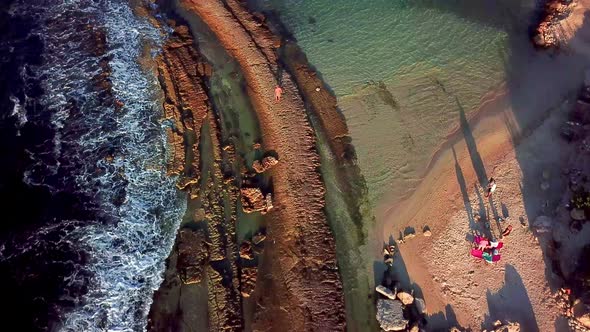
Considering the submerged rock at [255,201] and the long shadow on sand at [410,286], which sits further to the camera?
the submerged rock at [255,201]

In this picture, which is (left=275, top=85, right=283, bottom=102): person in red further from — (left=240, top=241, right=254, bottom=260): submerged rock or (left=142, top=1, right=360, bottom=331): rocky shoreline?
(left=240, top=241, right=254, bottom=260): submerged rock

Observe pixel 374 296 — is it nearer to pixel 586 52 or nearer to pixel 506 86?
pixel 506 86

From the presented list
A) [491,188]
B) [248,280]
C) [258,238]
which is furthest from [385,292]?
[491,188]

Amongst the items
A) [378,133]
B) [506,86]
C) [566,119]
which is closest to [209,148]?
[378,133]

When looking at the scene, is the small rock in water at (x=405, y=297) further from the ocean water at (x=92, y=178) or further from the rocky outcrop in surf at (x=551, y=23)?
the rocky outcrop in surf at (x=551, y=23)

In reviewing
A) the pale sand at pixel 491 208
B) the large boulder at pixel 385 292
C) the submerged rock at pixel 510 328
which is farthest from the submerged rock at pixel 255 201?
the submerged rock at pixel 510 328
